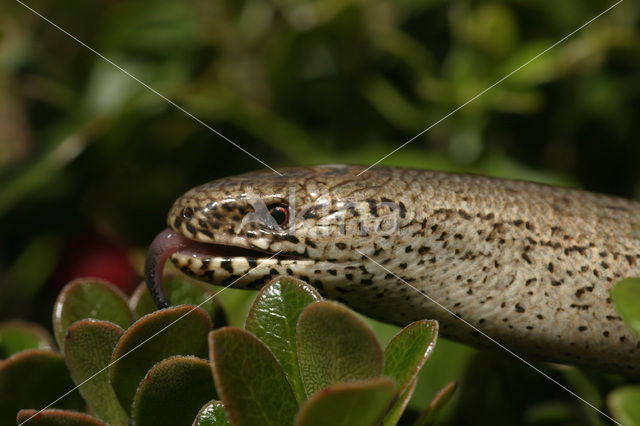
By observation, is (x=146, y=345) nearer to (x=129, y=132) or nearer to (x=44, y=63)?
(x=129, y=132)

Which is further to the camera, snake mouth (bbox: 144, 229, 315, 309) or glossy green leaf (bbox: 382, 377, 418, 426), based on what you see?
snake mouth (bbox: 144, 229, 315, 309)

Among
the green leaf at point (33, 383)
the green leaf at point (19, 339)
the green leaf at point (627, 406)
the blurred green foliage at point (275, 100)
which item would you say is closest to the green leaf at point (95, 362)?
the green leaf at point (33, 383)

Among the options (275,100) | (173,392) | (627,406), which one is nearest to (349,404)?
(173,392)

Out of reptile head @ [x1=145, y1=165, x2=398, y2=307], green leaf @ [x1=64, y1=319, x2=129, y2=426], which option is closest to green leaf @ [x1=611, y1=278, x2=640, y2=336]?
reptile head @ [x1=145, y1=165, x2=398, y2=307]

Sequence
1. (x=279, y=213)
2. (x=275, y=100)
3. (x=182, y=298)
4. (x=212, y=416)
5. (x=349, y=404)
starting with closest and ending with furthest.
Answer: (x=349, y=404)
(x=212, y=416)
(x=182, y=298)
(x=279, y=213)
(x=275, y=100)

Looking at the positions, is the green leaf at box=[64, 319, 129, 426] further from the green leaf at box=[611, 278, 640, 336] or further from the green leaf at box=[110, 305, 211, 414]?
the green leaf at box=[611, 278, 640, 336]

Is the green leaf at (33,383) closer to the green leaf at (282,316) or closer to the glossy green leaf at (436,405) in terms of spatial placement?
the green leaf at (282,316)

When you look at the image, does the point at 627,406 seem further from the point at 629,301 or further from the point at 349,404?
the point at 349,404
